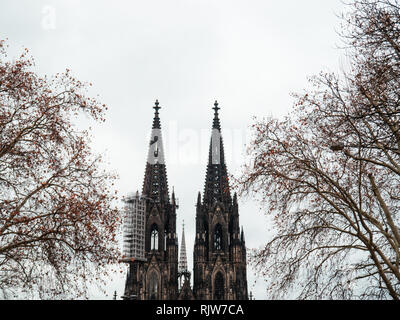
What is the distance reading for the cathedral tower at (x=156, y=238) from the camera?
174 feet

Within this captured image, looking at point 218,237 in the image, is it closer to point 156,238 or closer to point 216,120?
point 156,238

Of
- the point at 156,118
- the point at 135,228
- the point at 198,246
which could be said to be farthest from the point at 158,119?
the point at 198,246

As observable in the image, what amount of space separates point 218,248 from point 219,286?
4.01m

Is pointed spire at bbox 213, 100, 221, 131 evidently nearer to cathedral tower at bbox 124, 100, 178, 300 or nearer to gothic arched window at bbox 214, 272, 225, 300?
cathedral tower at bbox 124, 100, 178, 300

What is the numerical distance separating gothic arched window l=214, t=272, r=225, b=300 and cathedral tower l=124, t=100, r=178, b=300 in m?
4.11

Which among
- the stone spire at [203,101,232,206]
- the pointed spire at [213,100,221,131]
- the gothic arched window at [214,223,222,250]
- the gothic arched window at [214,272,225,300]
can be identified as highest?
the pointed spire at [213,100,221,131]

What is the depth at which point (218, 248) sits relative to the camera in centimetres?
5531

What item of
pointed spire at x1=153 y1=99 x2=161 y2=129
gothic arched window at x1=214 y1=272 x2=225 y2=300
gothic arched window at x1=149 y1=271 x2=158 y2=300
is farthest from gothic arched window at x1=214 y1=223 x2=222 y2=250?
pointed spire at x1=153 y1=99 x2=161 y2=129

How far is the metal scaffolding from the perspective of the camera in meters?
55.3

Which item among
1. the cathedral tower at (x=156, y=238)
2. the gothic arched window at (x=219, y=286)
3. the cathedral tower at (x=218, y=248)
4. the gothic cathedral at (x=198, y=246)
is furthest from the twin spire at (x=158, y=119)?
the gothic arched window at (x=219, y=286)

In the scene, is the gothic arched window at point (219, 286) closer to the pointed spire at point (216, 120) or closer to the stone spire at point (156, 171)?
the stone spire at point (156, 171)

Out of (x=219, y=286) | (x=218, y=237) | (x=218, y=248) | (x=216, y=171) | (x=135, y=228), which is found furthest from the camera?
(x=216, y=171)

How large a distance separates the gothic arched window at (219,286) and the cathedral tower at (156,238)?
411 centimetres
